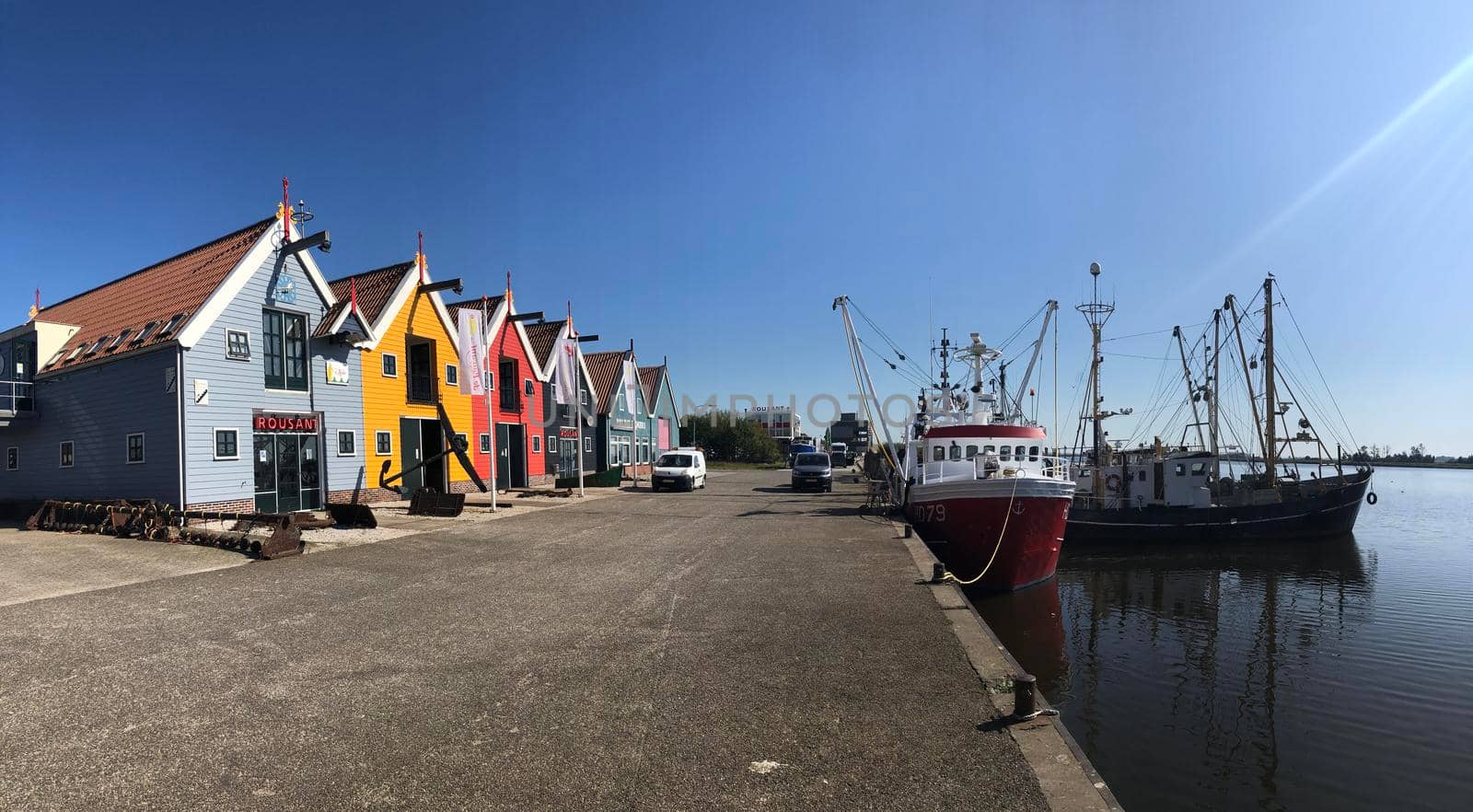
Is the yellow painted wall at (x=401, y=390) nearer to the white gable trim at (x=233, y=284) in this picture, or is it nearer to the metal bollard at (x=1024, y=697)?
the white gable trim at (x=233, y=284)

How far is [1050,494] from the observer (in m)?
16.1

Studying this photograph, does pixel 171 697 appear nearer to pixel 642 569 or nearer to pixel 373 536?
pixel 642 569

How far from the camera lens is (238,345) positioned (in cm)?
1827

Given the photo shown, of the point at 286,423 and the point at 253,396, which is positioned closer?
the point at 253,396

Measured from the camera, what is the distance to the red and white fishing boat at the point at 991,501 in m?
15.8

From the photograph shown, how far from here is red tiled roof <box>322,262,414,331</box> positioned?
76.5ft

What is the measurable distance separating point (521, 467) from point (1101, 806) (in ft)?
96.2

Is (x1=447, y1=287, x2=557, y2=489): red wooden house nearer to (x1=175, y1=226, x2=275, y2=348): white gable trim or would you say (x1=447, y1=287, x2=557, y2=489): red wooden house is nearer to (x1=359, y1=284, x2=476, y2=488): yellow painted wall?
(x1=359, y1=284, x2=476, y2=488): yellow painted wall

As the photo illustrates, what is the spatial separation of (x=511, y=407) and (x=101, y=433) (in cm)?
1366

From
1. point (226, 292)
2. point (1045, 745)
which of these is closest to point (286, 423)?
A: point (226, 292)

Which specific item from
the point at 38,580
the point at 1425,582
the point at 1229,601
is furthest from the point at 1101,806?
the point at 1425,582

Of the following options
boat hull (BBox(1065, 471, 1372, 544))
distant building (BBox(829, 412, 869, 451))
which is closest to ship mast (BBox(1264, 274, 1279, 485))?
boat hull (BBox(1065, 471, 1372, 544))

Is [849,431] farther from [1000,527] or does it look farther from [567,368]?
[1000,527]

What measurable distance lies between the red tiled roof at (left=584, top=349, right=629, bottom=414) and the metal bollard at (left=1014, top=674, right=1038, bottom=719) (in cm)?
3604
